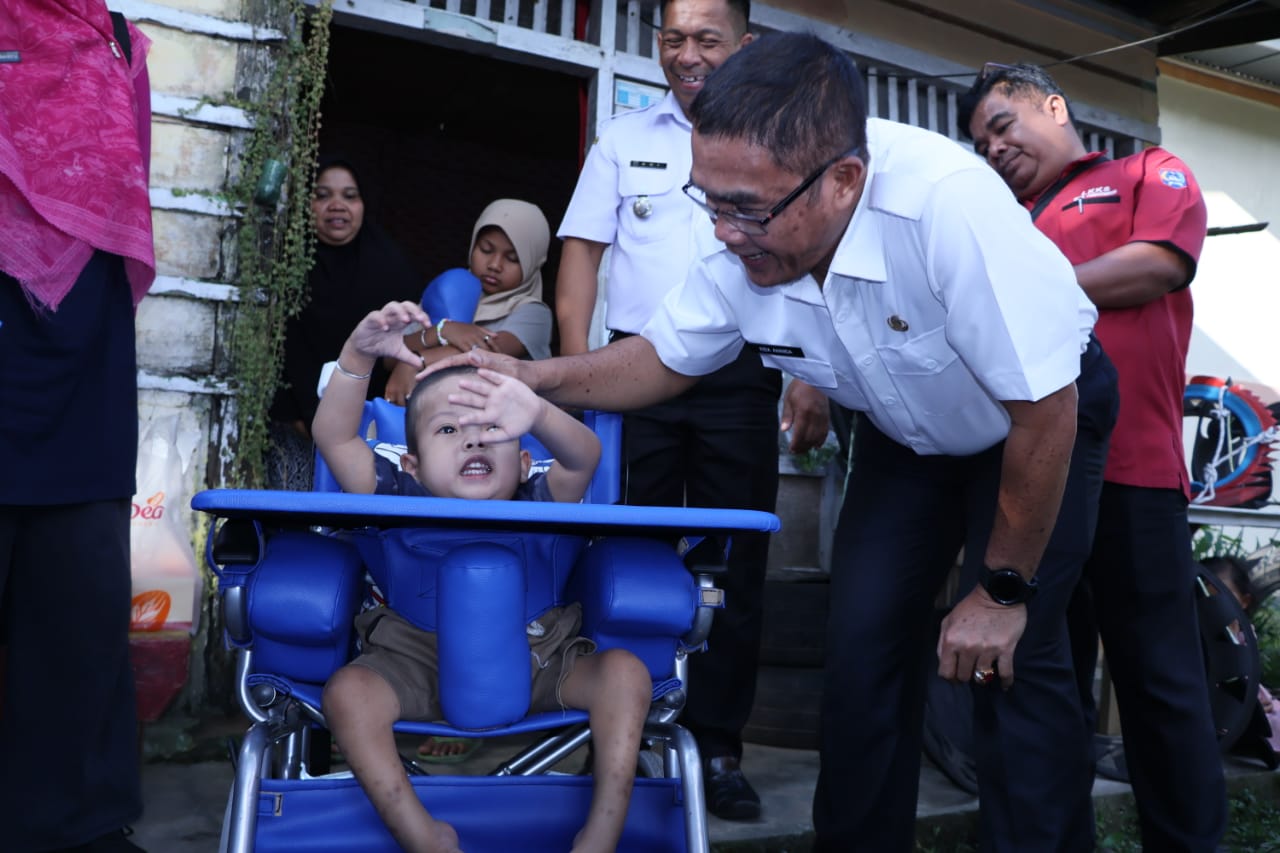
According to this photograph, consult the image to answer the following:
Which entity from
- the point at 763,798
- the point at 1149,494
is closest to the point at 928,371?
the point at 1149,494

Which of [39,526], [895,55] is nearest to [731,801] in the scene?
[39,526]

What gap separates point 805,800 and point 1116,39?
5.09m

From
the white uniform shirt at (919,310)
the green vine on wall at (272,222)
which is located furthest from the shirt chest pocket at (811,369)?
the green vine on wall at (272,222)

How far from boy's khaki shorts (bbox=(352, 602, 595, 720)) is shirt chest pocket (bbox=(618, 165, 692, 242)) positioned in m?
1.33

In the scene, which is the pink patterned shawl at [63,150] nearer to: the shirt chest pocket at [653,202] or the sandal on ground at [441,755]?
the shirt chest pocket at [653,202]

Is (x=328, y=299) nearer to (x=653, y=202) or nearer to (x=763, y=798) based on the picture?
(x=653, y=202)

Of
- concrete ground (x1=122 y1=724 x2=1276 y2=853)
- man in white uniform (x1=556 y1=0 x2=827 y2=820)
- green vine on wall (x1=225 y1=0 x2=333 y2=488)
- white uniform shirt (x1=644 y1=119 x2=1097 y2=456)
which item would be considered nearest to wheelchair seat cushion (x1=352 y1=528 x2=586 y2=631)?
white uniform shirt (x1=644 y1=119 x2=1097 y2=456)

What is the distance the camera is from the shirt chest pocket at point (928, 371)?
1.86 m

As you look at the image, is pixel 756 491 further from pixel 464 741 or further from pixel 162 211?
pixel 162 211

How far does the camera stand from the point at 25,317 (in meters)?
2.09

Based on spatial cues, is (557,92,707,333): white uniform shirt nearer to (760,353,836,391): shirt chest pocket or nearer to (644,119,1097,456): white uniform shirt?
(644,119,1097,456): white uniform shirt

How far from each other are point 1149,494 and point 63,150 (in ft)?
7.91

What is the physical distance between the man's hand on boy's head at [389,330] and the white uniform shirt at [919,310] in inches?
18.2

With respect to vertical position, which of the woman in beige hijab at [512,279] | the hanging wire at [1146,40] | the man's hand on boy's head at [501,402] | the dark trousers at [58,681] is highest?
the hanging wire at [1146,40]
